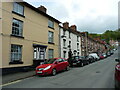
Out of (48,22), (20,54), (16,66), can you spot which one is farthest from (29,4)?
(16,66)

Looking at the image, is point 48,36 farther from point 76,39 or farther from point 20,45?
Result: point 76,39

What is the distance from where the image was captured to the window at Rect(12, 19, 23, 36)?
1279cm

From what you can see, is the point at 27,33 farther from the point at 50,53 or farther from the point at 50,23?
the point at 50,23

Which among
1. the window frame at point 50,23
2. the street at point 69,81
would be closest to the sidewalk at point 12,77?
the street at point 69,81

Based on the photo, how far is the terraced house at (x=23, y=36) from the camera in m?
11.6

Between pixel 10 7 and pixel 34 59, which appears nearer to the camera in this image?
pixel 10 7

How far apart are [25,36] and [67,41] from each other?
12.1 meters

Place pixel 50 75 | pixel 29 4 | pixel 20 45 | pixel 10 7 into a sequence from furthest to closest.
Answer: pixel 29 4 → pixel 20 45 → pixel 10 7 → pixel 50 75

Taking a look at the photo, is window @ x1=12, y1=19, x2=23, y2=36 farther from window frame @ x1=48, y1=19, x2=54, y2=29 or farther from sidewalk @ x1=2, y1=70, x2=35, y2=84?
window frame @ x1=48, y1=19, x2=54, y2=29

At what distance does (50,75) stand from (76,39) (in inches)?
779

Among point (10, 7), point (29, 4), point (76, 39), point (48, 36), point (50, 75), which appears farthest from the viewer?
point (76, 39)

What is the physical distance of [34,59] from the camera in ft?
49.5

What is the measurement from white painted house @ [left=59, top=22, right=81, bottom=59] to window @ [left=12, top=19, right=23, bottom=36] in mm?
9430

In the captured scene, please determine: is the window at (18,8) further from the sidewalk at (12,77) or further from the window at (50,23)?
the sidewalk at (12,77)
